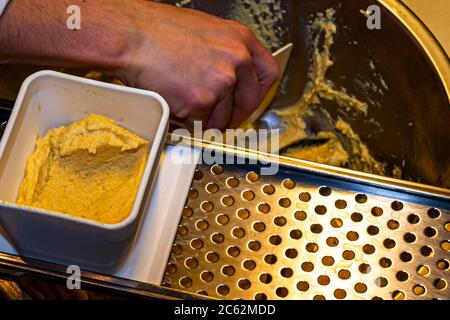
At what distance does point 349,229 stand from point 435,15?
1.20ft

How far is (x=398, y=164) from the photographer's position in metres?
0.76

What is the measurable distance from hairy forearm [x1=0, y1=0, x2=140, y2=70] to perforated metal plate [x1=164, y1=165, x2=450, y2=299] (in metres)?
0.16

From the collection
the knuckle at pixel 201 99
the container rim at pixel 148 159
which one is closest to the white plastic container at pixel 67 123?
the container rim at pixel 148 159

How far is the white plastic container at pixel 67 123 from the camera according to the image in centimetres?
43

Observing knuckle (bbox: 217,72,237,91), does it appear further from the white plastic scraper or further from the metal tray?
the white plastic scraper

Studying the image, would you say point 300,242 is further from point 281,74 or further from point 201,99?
point 281,74

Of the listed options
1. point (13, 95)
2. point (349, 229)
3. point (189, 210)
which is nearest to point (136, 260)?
point (189, 210)

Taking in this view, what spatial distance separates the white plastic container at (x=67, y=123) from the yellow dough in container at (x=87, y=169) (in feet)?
0.04

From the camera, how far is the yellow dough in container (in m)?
0.47

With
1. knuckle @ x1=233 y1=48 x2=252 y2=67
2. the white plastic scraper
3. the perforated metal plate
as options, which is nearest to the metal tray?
the perforated metal plate

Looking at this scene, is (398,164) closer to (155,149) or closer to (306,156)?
(306,156)

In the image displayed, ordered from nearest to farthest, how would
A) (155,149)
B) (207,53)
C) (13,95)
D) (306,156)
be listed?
(155,149) < (207,53) < (13,95) < (306,156)

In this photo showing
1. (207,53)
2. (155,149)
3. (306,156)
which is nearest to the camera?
(155,149)

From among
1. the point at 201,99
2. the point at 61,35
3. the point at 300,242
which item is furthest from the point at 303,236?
the point at 61,35
